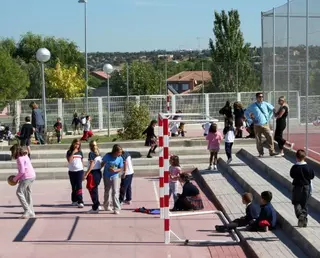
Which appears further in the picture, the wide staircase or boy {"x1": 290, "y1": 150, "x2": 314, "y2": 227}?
boy {"x1": 290, "y1": 150, "x2": 314, "y2": 227}

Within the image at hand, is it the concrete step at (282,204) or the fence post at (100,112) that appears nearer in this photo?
the concrete step at (282,204)

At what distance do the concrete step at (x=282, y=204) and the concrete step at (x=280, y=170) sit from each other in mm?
144

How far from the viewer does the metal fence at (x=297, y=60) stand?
49.5 feet

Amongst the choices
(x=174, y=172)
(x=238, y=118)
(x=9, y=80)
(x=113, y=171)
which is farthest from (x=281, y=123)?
(x=9, y=80)

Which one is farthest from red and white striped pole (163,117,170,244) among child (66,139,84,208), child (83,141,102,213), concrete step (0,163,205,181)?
concrete step (0,163,205,181)

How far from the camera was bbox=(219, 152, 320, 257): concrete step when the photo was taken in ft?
30.9

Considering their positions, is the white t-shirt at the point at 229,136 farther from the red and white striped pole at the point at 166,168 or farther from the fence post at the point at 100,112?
the fence post at the point at 100,112

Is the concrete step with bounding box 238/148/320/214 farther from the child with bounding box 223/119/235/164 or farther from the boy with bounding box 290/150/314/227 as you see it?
the boy with bounding box 290/150/314/227

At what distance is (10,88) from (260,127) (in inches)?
1208

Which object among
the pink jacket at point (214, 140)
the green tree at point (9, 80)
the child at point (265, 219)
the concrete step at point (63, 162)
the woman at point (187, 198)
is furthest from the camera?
the green tree at point (9, 80)

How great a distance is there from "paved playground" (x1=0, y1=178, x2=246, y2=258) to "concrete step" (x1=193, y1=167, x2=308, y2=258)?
25cm

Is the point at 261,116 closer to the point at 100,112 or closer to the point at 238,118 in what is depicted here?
the point at 238,118

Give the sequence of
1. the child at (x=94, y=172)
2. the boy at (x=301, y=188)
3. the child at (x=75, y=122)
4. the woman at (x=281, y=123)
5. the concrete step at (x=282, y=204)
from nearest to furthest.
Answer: the concrete step at (x=282, y=204) → the boy at (x=301, y=188) → the child at (x=94, y=172) → the woman at (x=281, y=123) → the child at (x=75, y=122)

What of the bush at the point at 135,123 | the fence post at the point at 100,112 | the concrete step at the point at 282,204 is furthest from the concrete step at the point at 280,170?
the fence post at the point at 100,112
